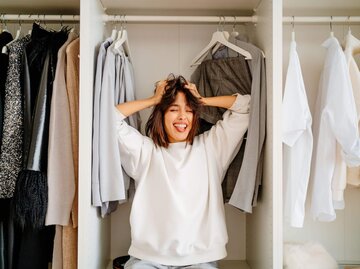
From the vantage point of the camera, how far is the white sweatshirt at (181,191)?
1519mm

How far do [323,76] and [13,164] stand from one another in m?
1.31

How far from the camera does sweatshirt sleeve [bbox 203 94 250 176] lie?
5.18ft

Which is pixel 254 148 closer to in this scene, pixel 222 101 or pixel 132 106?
pixel 222 101

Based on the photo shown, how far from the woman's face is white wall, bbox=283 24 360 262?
0.63 metres

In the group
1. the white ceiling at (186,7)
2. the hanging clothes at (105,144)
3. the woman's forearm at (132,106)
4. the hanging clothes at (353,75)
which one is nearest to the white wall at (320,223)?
the white ceiling at (186,7)

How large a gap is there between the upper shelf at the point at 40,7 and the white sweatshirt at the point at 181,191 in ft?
1.87

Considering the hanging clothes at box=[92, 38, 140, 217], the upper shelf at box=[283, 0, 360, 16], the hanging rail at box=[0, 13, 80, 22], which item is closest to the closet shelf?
the hanging rail at box=[0, 13, 80, 22]

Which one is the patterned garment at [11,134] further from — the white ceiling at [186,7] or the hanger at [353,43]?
the hanger at [353,43]

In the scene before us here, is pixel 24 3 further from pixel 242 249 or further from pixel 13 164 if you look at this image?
pixel 242 249

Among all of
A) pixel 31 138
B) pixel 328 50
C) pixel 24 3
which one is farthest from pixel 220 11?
pixel 31 138

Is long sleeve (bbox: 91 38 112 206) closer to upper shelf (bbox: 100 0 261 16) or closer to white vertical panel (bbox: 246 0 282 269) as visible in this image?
upper shelf (bbox: 100 0 261 16)

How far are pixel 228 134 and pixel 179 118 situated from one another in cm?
21

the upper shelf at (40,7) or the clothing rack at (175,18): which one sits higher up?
the upper shelf at (40,7)

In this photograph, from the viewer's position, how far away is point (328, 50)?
165 centimetres
